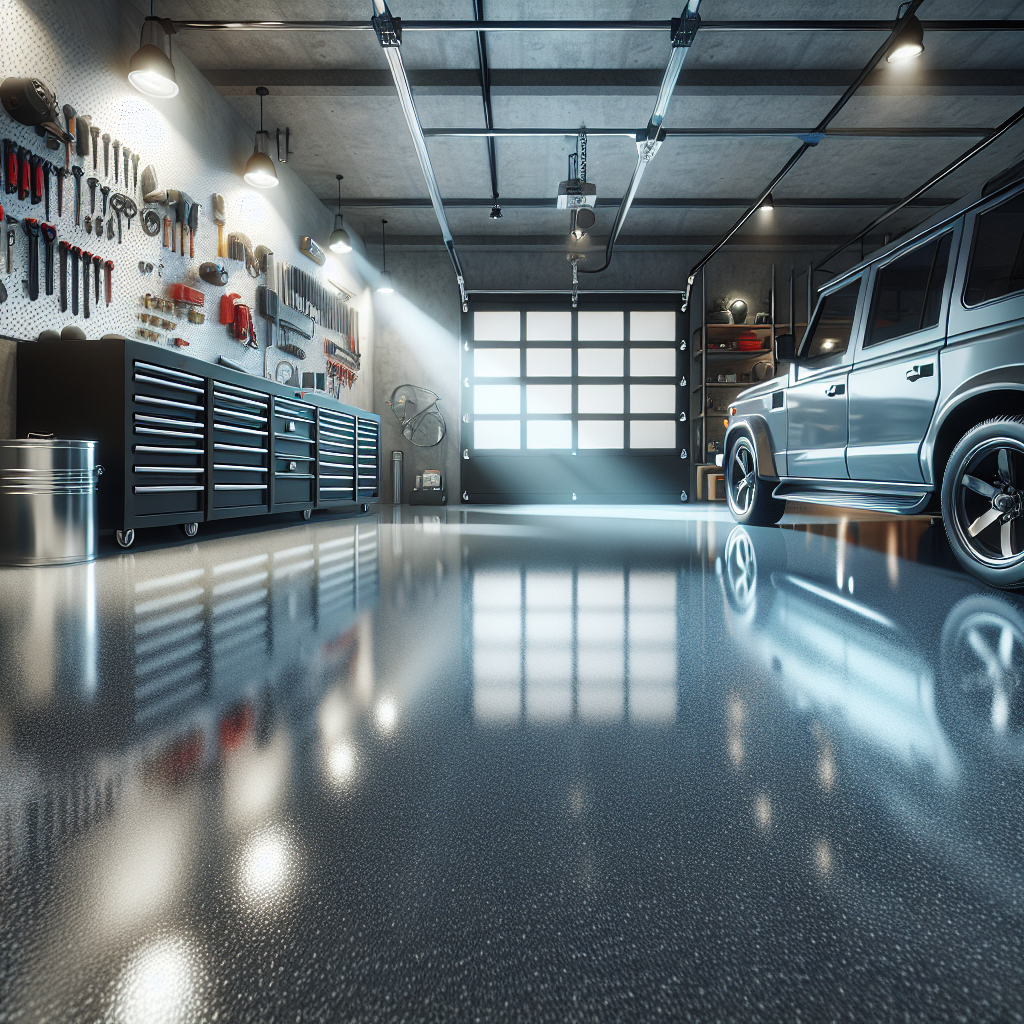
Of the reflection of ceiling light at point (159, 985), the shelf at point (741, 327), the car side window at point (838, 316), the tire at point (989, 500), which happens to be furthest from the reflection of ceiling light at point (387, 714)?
the shelf at point (741, 327)

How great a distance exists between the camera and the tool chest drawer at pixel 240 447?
4.31m

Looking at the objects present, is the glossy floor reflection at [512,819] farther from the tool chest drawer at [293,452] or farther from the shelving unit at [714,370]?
the shelving unit at [714,370]

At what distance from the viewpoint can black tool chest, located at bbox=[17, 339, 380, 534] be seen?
3357mm

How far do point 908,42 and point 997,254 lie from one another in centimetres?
320

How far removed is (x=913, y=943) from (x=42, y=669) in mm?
1654

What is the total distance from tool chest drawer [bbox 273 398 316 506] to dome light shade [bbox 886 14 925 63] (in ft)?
17.2

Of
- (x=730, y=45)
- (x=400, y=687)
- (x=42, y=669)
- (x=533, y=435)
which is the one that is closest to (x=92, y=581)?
(x=42, y=669)

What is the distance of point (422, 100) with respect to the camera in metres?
6.10

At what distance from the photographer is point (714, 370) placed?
9.99 meters

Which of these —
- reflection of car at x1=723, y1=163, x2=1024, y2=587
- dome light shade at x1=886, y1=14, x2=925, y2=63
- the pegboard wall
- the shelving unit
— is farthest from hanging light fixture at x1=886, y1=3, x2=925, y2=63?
the pegboard wall

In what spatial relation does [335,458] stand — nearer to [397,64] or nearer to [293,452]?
[293,452]

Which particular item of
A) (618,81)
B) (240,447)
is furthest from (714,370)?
(240,447)

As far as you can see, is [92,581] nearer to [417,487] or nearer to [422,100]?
[422,100]

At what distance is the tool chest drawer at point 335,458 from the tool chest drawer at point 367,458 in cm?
19
